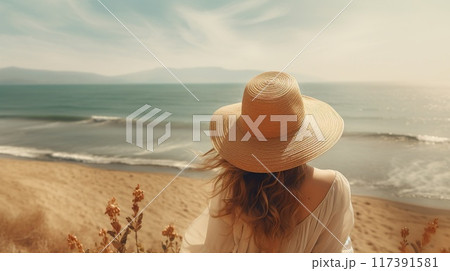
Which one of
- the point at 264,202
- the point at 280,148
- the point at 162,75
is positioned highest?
the point at 162,75

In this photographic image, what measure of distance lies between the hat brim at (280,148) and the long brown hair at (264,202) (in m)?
0.06

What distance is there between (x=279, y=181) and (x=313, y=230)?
24 cm

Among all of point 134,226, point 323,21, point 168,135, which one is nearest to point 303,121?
point 134,226

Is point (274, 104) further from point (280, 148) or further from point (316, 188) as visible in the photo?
point (316, 188)

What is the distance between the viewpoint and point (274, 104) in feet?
3.63

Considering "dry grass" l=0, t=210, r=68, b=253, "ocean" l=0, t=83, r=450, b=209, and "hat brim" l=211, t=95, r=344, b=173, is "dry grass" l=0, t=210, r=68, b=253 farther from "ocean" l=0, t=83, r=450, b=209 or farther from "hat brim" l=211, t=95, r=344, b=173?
"hat brim" l=211, t=95, r=344, b=173

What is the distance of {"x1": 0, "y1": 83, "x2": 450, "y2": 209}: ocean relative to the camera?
448cm

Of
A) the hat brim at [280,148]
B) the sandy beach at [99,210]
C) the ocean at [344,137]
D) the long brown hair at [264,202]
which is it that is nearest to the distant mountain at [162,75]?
the ocean at [344,137]

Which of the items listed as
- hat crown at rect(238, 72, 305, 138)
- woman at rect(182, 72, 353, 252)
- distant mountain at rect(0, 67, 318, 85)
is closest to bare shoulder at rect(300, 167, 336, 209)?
woman at rect(182, 72, 353, 252)

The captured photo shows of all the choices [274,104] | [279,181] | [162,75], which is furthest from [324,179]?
[162,75]
